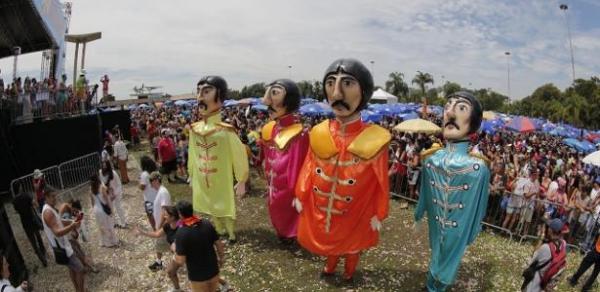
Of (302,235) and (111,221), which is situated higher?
(302,235)

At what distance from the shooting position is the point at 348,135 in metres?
5.54

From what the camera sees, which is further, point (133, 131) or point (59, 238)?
point (133, 131)

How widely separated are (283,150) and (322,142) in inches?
47.2

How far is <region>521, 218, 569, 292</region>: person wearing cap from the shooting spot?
470 centimetres

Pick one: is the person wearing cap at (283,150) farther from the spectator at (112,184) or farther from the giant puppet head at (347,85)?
the spectator at (112,184)

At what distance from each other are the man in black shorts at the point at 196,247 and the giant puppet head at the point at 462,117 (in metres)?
3.02

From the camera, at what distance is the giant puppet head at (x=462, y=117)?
17.0ft

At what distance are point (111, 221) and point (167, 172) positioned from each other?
15.9ft

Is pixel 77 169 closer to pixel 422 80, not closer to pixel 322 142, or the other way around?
pixel 322 142

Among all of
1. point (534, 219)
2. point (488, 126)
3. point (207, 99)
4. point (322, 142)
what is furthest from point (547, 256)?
point (488, 126)

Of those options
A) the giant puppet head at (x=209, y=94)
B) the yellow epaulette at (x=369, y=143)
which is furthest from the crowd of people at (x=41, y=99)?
the yellow epaulette at (x=369, y=143)

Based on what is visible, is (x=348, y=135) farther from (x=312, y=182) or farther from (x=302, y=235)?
(x=302, y=235)

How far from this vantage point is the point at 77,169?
12.3 meters

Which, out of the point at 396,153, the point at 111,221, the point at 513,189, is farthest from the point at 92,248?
the point at 513,189
